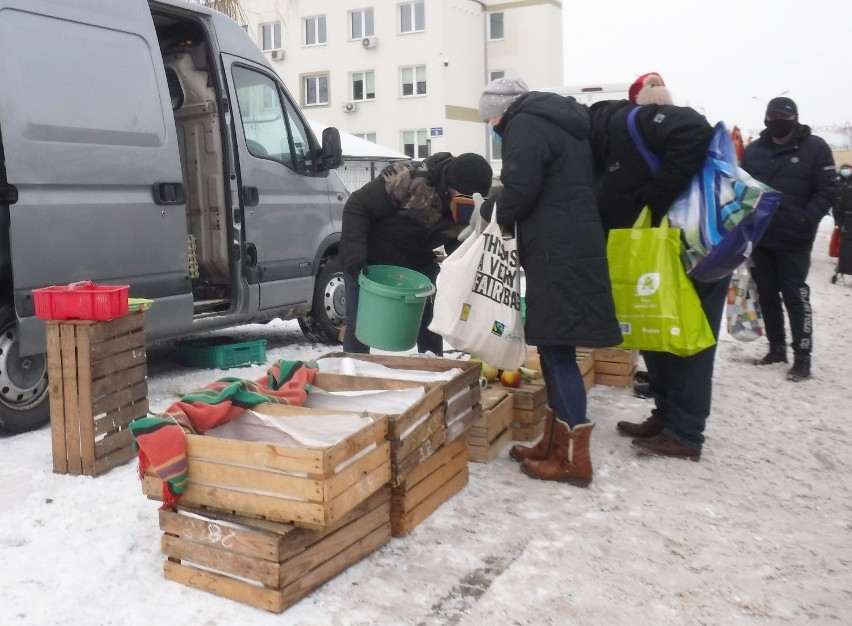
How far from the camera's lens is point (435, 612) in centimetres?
296

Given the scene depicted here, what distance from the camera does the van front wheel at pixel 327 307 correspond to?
759cm

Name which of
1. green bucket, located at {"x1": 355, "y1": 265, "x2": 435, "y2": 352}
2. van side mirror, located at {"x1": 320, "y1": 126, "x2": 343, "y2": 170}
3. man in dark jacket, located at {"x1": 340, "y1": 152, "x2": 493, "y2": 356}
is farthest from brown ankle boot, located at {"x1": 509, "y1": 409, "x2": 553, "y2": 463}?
van side mirror, located at {"x1": 320, "y1": 126, "x2": 343, "y2": 170}

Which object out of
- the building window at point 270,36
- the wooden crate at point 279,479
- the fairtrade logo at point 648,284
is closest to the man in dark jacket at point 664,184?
the fairtrade logo at point 648,284

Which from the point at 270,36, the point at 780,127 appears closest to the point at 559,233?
the point at 780,127

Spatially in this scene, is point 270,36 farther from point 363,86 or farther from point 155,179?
point 155,179

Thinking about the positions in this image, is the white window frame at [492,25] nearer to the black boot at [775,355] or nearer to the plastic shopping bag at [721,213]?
the black boot at [775,355]

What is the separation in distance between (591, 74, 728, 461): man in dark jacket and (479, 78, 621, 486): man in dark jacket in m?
0.33

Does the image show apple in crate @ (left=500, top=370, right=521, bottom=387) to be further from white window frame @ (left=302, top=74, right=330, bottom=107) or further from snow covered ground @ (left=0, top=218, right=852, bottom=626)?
white window frame @ (left=302, top=74, right=330, bottom=107)

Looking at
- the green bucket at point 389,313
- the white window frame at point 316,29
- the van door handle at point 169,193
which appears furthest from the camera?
the white window frame at point 316,29

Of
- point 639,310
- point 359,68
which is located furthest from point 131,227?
point 359,68

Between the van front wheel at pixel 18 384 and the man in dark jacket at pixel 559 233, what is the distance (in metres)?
2.92

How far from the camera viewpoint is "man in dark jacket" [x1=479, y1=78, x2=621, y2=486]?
399 centimetres

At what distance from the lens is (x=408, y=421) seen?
344cm

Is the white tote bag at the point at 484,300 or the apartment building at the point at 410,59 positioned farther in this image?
the apartment building at the point at 410,59
